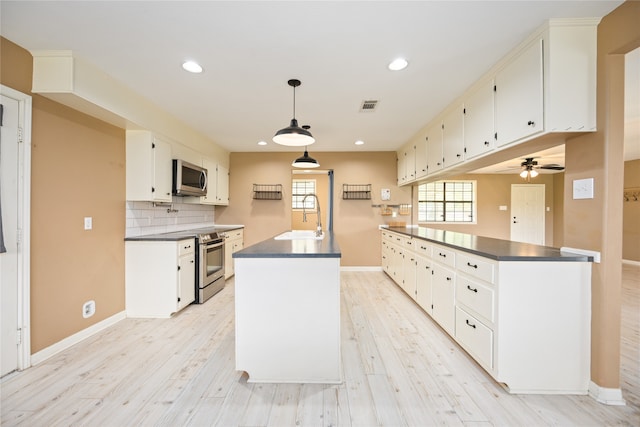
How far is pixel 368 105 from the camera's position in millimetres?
3119

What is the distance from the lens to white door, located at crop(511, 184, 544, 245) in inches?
290

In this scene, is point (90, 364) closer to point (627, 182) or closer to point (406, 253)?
point (406, 253)

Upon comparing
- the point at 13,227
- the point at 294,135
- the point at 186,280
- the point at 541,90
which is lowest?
the point at 186,280

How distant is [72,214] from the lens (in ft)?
8.07

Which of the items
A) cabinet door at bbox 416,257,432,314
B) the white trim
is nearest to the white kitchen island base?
cabinet door at bbox 416,257,432,314

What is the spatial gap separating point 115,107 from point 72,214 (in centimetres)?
107

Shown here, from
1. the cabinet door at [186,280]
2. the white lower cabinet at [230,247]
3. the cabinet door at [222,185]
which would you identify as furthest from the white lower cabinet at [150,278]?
the cabinet door at [222,185]

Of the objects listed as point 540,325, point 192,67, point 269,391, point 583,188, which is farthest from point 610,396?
point 192,67

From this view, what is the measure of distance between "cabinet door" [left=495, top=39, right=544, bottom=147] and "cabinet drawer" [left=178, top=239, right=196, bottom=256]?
3.42 metres

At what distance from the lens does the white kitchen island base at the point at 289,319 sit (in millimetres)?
1919

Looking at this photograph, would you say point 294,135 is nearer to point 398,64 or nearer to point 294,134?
point 294,134

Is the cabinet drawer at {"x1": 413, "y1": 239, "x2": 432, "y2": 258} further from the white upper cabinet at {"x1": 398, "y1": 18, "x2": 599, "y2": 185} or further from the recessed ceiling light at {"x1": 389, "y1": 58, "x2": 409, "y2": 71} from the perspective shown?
the recessed ceiling light at {"x1": 389, "y1": 58, "x2": 409, "y2": 71}

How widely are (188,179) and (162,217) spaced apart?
64 cm

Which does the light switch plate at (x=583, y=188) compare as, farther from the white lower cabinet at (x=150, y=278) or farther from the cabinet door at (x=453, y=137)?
the white lower cabinet at (x=150, y=278)
